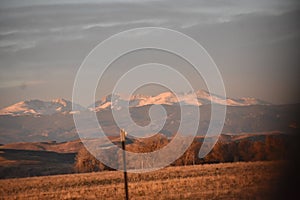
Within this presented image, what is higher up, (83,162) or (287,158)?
(83,162)

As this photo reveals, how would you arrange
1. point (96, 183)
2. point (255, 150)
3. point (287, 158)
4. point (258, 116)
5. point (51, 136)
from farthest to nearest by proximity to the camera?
point (51, 136)
point (258, 116)
point (255, 150)
point (96, 183)
point (287, 158)

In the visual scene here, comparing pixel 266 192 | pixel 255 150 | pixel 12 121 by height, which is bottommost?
pixel 266 192

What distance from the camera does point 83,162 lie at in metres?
37.9

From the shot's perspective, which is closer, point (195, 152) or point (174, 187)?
point (174, 187)

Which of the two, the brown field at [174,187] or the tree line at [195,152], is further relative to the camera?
the tree line at [195,152]

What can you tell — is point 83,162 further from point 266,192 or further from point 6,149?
point 6,149

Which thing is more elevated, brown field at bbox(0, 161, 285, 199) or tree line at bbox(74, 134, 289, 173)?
tree line at bbox(74, 134, 289, 173)

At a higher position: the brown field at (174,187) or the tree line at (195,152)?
the tree line at (195,152)

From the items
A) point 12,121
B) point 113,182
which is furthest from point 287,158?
point 12,121

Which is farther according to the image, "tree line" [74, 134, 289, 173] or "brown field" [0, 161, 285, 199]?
"tree line" [74, 134, 289, 173]

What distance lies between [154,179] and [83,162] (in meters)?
18.0

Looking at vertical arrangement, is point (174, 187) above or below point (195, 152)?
below

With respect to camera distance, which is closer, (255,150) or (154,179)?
(154,179)

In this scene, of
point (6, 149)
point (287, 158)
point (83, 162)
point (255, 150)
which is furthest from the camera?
point (6, 149)
